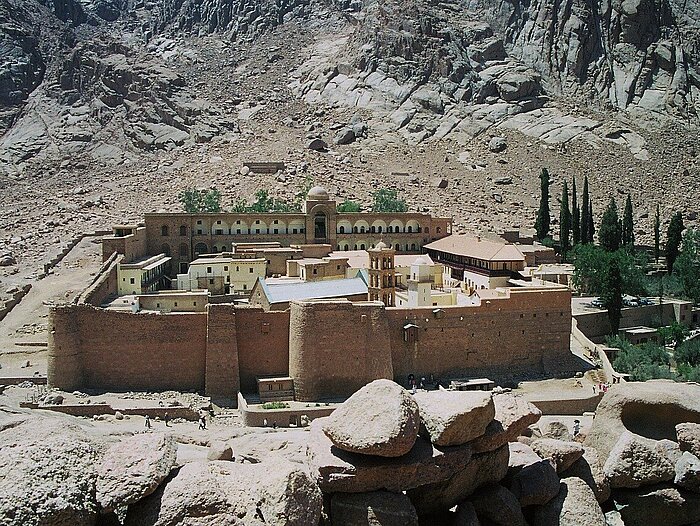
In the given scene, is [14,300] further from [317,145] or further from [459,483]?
[317,145]

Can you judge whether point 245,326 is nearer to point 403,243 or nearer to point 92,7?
point 403,243

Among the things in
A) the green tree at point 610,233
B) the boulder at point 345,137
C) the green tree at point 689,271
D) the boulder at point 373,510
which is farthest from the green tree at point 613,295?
the boulder at point 345,137

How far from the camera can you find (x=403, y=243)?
118ft

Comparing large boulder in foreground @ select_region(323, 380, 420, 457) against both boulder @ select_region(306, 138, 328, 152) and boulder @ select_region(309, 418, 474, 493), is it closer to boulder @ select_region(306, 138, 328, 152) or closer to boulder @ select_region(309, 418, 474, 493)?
boulder @ select_region(309, 418, 474, 493)

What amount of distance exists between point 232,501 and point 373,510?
1.10 metres

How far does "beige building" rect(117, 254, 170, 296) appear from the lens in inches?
1097

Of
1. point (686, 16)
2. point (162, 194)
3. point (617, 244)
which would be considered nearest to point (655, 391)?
point (617, 244)

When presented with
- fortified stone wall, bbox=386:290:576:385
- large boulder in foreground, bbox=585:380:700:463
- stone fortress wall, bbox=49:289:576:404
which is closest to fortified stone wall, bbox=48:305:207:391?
stone fortress wall, bbox=49:289:576:404

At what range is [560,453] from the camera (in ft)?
22.9

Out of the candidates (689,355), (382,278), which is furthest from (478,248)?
(689,355)

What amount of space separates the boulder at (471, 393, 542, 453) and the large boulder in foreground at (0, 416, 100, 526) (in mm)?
3108

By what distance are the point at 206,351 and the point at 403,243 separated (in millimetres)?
16748

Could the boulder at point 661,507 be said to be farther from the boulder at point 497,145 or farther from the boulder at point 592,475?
the boulder at point 497,145

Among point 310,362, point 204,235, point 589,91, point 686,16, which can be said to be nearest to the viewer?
point 310,362
